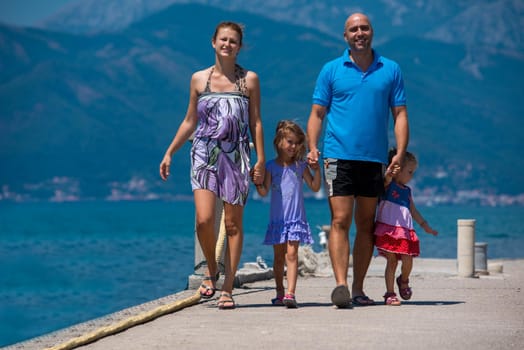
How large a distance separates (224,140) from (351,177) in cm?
87

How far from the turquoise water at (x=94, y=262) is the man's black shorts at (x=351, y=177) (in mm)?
6127

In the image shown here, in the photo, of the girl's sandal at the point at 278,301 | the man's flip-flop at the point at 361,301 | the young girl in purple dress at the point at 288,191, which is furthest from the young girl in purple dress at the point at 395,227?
the girl's sandal at the point at 278,301

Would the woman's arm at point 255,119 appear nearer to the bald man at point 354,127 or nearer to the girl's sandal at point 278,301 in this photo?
the bald man at point 354,127

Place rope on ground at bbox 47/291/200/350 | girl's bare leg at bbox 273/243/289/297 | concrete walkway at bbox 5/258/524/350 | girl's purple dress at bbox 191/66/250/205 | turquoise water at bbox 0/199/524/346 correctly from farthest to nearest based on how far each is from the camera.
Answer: turquoise water at bbox 0/199/524/346 → girl's bare leg at bbox 273/243/289/297 → girl's purple dress at bbox 191/66/250/205 → rope on ground at bbox 47/291/200/350 → concrete walkway at bbox 5/258/524/350

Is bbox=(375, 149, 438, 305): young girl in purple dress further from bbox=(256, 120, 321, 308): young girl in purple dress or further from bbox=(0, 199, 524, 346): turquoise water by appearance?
bbox=(0, 199, 524, 346): turquoise water

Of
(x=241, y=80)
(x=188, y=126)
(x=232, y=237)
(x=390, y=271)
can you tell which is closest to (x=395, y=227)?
(x=390, y=271)

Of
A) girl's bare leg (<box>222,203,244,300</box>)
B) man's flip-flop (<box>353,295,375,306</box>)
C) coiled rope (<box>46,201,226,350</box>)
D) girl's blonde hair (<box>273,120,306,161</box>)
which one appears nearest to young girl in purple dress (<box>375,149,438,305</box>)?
man's flip-flop (<box>353,295,375,306</box>)

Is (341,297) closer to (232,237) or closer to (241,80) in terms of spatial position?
(232,237)

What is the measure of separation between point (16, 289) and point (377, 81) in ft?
182

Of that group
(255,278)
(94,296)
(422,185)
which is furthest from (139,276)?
(422,185)

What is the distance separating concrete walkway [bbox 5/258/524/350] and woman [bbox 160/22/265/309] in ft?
1.74

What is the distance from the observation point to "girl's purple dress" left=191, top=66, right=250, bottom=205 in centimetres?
734

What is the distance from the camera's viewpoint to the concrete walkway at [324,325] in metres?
5.68

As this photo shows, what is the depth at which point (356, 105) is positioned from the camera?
7422 millimetres
